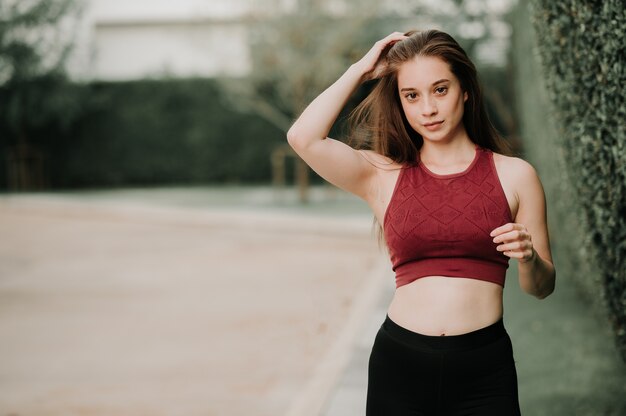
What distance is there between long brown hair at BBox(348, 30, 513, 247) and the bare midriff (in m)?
0.40

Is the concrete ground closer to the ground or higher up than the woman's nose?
closer to the ground

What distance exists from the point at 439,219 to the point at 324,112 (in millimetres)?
506

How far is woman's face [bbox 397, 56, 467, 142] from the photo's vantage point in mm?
2232

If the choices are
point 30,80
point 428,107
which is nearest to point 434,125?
point 428,107

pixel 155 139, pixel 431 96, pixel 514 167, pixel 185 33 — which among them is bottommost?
pixel 155 139

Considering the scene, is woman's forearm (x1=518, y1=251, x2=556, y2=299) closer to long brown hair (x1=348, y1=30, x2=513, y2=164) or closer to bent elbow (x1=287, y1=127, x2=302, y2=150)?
long brown hair (x1=348, y1=30, x2=513, y2=164)

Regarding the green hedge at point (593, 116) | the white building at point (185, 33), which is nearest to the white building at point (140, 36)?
the white building at point (185, 33)

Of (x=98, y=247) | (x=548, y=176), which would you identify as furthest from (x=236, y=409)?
(x=98, y=247)

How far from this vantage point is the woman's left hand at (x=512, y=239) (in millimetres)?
1944

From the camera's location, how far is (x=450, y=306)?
7.11 ft

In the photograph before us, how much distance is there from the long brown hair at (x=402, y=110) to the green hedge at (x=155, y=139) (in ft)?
63.3

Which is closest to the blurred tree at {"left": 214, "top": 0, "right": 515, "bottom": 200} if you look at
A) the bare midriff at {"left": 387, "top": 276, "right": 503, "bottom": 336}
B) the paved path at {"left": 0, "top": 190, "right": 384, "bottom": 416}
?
the paved path at {"left": 0, "top": 190, "right": 384, "bottom": 416}

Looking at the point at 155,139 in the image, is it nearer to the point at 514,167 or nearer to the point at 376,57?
the point at 376,57

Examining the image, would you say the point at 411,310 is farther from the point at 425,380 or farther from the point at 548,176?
the point at 548,176
